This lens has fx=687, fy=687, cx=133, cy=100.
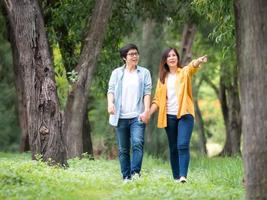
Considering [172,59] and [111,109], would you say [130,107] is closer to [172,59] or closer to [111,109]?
[111,109]

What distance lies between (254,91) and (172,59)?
3322 mm

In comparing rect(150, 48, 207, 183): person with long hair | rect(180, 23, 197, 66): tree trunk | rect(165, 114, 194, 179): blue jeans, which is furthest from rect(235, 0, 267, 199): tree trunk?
rect(180, 23, 197, 66): tree trunk

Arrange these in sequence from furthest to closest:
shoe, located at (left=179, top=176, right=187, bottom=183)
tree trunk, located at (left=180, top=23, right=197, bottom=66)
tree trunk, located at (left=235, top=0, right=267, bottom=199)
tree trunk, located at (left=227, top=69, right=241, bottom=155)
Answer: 1. tree trunk, located at (left=227, top=69, right=241, bottom=155)
2. tree trunk, located at (left=180, top=23, right=197, bottom=66)
3. shoe, located at (left=179, top=176, right=187, bottom=183)
4. tree trunk, located at (left=235, top=0, right=267, bottom=199)

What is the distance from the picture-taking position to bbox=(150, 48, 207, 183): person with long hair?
10.1 meters

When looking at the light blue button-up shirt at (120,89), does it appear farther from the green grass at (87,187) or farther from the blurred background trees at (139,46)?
the blurred background trees at (139,46)

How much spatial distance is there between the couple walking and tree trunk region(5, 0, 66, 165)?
2.00 metres

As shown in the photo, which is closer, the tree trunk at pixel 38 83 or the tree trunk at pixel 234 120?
the tree trunk at pixel 38 83

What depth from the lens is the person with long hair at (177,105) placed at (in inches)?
397

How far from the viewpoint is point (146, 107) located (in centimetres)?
1026

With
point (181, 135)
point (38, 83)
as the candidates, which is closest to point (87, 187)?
point (181, 135)

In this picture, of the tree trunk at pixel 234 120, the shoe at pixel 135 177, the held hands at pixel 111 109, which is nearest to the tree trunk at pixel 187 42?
the tree trunk at pixel 234 120

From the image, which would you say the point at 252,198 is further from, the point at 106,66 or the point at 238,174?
the point at 106,66

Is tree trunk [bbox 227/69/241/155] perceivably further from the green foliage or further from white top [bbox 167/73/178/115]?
white top [bbox 167/73/178/115]

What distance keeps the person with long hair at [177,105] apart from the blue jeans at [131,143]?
33 cm
